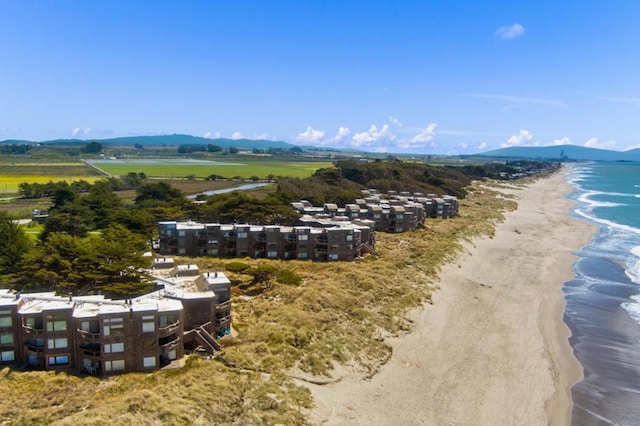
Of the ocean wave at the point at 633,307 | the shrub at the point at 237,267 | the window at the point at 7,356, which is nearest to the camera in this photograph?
the window at the point at 7,356

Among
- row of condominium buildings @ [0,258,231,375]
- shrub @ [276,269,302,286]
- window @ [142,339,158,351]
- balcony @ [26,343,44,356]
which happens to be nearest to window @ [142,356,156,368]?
row of condominium buildings @ [0,258,231,375]

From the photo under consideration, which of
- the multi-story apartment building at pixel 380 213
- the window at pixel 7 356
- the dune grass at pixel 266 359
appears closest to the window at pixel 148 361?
the dune grass at pixel 266 359

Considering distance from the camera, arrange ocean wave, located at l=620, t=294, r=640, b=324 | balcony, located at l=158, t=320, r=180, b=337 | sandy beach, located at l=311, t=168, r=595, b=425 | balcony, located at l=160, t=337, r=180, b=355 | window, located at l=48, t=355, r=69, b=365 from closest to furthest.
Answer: sandy beach, located at l=311, t=168, r=595, b=425, window, located at l=48, t=355, r=69, b=365, balcony, located at l=158, t=320, r=180, b=337, balcony, located at l=160, t=337, r=180, b=355, ocean wave, located at l=620, t=294, r=640, b=324

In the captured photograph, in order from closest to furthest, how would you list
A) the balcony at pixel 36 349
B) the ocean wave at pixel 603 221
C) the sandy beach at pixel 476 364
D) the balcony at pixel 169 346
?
the sandy beach at pixel 476 364
the balcony at pixel 36 349
the balcony at pixel 169 346
the ocean wave at pixel 603 221

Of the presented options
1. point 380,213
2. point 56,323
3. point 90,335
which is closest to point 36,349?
point 56,323

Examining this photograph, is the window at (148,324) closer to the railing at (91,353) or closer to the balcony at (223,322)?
the railing at (91,353)

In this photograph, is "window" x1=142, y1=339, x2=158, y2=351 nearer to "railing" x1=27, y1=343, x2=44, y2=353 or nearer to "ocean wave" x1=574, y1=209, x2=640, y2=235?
"railing" x1=27, y1=343, x2=44, y2=353
